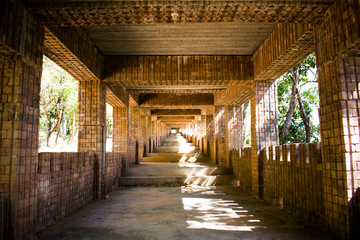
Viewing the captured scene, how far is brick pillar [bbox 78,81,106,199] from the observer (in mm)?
7948

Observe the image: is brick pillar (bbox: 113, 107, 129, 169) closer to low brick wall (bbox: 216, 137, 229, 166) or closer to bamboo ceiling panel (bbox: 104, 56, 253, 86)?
bamboo ceiling panel (bbox: 104, 56, 253, 86)

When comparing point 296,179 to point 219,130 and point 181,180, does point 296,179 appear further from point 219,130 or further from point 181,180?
point 219,130

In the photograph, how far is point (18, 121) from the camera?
394 centimetres

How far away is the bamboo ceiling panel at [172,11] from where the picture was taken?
412cm

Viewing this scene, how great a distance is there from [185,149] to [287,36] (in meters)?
14.7

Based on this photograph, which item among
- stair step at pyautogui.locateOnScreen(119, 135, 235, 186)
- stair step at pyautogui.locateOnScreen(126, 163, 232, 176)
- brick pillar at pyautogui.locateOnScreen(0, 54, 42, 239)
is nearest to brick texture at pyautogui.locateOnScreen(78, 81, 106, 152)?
stair step at pyautogui.locateOnScreen(119, 135, 235, 186)

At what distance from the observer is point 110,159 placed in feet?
30.2

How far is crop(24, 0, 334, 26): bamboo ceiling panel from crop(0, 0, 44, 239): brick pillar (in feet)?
1.40

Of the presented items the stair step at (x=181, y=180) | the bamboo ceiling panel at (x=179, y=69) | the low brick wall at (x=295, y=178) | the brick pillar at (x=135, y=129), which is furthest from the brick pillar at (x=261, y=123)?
the brick pillar at (x=135, y=129)

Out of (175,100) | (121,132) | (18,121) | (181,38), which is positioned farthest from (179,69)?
(175,100)

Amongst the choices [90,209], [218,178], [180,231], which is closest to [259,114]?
[218,178]

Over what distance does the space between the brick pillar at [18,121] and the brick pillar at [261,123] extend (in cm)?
590

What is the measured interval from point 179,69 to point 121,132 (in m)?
4.73

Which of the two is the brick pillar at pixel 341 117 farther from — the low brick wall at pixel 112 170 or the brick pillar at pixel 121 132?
the brick pillar at pixel 121 132
